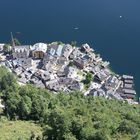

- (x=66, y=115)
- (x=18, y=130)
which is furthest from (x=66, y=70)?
(x=66, y=115)

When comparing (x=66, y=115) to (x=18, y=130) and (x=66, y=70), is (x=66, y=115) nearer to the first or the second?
(x=18, y=130)

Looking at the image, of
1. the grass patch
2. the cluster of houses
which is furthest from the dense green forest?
the cluster of houses

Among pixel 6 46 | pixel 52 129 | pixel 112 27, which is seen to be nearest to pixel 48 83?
pixel 6 46

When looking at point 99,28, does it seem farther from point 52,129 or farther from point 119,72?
point 52,129

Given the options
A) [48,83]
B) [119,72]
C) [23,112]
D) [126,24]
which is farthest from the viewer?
[126,24]

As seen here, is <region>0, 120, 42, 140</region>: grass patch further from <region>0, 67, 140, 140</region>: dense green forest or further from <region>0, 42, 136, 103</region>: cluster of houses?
<region>0, 42, 136, 103</region>: cluster of houses

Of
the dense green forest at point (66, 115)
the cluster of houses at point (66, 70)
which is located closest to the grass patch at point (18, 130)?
the dense green forest at point (66, 115)
